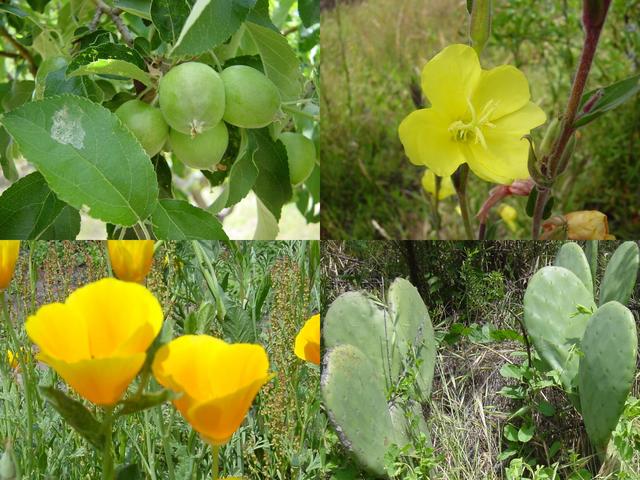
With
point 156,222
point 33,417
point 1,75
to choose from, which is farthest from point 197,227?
point 1,75

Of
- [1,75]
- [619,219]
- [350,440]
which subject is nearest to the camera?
[350,440]

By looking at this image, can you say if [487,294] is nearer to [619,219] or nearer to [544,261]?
[544,261]

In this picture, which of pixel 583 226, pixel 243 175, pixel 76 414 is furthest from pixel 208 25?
pixel 583 226

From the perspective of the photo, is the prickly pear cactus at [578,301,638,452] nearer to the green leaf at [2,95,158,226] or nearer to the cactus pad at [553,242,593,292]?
the cactus pad at [553,242,593,292]

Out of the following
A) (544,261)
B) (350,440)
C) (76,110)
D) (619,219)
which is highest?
(76,110)

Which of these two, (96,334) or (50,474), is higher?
(96,334)

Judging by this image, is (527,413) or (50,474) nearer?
(50,474)

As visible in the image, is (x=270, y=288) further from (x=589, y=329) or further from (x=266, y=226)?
(x=589, y=329)
